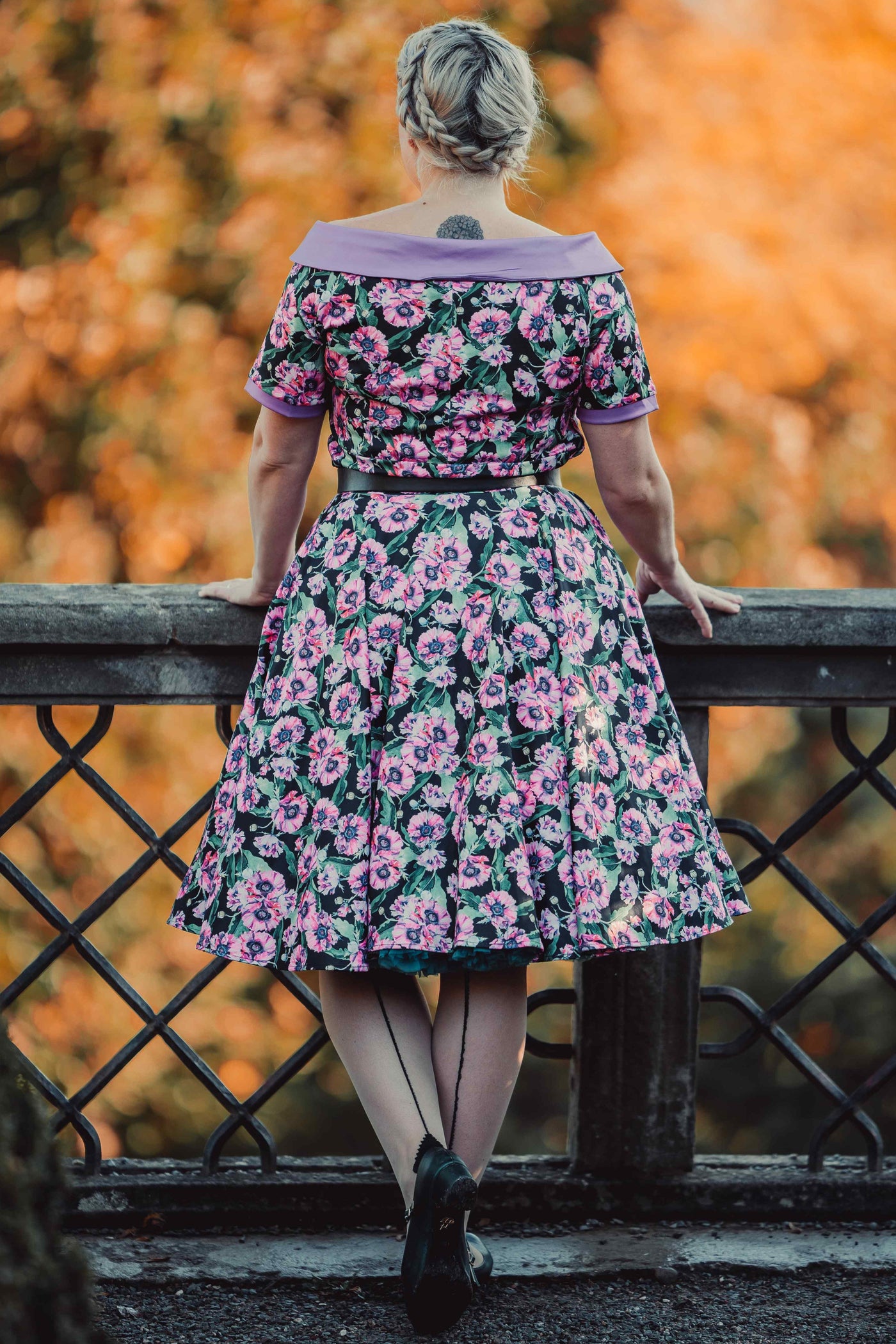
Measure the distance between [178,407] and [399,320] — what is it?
2.97 meters

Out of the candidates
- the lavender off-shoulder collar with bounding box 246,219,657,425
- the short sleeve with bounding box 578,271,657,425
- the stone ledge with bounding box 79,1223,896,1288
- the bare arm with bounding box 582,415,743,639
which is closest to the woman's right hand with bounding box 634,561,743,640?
the bare arm with bounding box 582,415,743,639

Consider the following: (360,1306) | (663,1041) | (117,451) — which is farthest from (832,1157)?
(117,451)

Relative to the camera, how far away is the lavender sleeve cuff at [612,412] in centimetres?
196

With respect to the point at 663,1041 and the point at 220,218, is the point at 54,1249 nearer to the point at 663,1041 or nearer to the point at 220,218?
the point at 663,1041

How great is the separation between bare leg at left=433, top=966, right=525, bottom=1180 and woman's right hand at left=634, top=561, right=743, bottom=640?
597 mm

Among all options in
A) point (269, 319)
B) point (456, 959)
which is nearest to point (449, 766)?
point (456, 959)

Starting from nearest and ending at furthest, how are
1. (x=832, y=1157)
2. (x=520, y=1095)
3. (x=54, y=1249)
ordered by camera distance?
(x=54, y=1249)
(x=832, y=1157)
(x=520, y=1095)

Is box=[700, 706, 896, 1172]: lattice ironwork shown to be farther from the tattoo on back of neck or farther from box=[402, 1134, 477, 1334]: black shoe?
the tattoo on back of neck

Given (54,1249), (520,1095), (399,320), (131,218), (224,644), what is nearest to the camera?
(54,1249)

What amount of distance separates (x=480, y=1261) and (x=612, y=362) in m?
1.31

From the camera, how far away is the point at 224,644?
7.36ft

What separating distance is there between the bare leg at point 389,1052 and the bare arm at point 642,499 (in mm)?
692

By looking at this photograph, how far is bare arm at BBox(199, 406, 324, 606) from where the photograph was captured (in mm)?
2027

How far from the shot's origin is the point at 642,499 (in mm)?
2029
